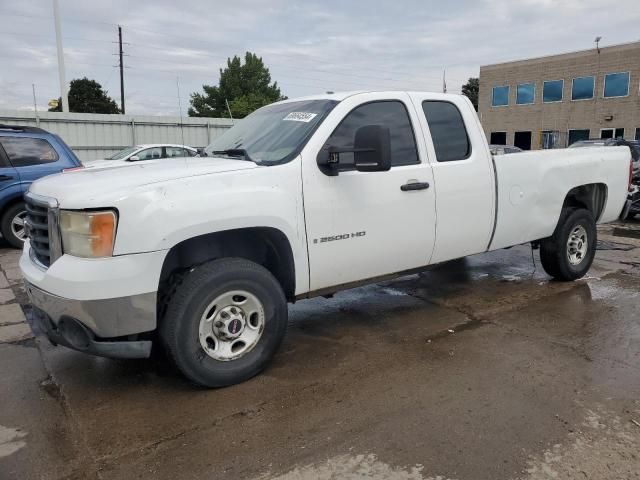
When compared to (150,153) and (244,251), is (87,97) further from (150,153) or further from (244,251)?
(244,251)

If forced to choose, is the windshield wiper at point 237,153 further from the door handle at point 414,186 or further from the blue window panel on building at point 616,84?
the blue window panel on building at point 616,84

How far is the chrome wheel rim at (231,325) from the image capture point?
3.44 meters

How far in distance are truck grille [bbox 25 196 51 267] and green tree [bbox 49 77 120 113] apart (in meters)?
62.3

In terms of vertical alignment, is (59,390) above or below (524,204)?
below

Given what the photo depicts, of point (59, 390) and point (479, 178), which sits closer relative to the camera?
point (59, 390)

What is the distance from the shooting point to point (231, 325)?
3510 millimetres

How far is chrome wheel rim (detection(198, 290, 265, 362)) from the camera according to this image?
11.3ft

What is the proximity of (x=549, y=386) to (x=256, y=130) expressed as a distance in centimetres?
291

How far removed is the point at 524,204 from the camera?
17.2 feet

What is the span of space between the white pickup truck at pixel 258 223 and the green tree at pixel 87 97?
205 feet

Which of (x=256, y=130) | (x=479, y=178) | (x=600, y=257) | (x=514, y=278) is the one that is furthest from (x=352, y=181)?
(x=600, y=257)

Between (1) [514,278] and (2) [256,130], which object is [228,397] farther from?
(1) [514,278]

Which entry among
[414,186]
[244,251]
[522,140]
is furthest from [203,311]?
[522,140]

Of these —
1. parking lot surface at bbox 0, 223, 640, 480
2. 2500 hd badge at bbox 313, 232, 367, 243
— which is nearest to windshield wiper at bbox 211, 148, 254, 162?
2500 hd badge at bbox 313, 232, 367, 243
